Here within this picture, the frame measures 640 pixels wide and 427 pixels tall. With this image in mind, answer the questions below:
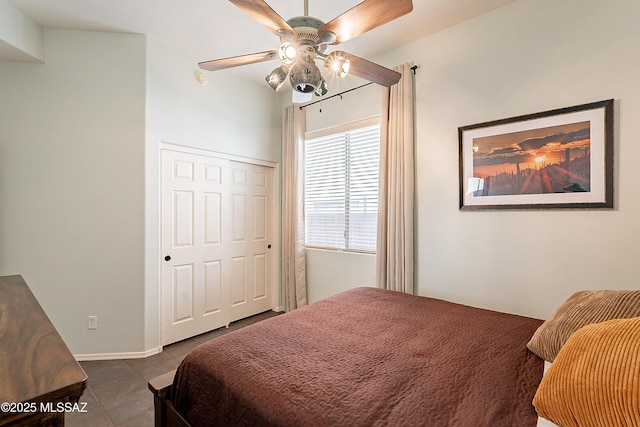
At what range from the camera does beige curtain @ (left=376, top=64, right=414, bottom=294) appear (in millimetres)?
2748

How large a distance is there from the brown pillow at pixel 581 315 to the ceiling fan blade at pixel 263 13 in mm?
1880

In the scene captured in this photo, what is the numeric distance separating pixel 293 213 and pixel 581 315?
2.94 meters

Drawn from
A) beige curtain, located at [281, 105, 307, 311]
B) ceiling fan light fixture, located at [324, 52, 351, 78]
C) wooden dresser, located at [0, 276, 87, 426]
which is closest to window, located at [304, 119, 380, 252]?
beige curtain, located at [281, 105, 307, 311]

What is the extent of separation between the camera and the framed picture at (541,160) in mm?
1979

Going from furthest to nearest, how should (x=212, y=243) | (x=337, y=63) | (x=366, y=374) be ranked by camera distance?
1. (x=212, y=243)
2. (x=337, y=63)
3. (x=366, y=374)

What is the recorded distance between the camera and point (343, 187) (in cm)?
342

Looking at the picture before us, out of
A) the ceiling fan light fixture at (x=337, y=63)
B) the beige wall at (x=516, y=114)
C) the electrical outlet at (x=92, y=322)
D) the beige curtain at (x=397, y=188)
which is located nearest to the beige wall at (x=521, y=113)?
the beige wall at (x=516, y=114)

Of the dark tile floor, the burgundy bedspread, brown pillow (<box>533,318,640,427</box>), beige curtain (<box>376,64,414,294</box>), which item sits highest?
beige curtain (<box>376,64,414,294</box>)

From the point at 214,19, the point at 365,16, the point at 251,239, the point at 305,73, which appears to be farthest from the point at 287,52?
the point at 251,239

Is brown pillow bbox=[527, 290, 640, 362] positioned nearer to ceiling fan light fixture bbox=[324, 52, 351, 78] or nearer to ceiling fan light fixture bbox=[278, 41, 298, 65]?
ceiling fan light fixture bbox=[324, 52, 351, 78]

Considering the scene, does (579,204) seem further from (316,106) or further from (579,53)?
(316,106)

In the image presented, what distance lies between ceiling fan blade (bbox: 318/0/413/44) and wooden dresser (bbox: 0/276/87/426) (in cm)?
168

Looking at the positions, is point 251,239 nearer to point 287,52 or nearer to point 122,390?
point 122,390

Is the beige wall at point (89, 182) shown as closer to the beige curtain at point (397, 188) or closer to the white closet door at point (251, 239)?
the white closet door at point (251, 239)
